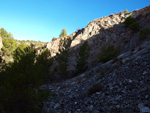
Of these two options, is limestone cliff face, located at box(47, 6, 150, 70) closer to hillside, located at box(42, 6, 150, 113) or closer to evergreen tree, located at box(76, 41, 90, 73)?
hillside, located at box(42, 6, 150, 113)

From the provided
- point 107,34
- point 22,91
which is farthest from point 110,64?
point 107,34

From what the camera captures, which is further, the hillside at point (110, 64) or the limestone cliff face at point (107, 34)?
the limestone cliff face at point (107, 34)

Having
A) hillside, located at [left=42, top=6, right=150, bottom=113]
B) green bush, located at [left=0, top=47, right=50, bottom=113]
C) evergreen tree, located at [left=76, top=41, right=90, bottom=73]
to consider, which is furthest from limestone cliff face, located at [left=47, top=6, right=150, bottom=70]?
green bush, located at [left=0, top=47, right=50, bottom=113]

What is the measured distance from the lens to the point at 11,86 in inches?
214

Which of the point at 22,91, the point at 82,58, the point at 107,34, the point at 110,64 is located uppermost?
the point at 107,34

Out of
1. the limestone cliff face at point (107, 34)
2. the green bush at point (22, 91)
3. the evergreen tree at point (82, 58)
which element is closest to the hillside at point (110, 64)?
the limestone cliff face at point (107, 34)

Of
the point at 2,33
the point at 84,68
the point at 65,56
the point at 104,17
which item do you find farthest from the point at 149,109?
the point at 2,33

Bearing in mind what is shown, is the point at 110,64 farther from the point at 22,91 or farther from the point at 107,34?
the point at 107,34

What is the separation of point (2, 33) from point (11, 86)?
248 feet

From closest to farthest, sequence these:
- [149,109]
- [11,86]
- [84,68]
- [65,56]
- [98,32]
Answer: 1. [149,109]
2. [11,86]
3. [65,56]
4. [84,68]
5. [98,32]

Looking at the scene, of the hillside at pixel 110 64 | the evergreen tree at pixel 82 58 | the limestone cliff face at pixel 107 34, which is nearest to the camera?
the hillside at pixel 110 64

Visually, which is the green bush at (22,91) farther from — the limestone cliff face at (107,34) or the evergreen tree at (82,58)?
the limestone cliff face at (107,34)

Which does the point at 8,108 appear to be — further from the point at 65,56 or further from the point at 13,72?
the point at 65,56

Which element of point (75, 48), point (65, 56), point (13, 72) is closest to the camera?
point (13, 72)
